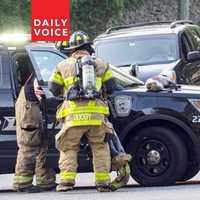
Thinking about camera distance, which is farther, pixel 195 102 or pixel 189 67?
pixel 189 67

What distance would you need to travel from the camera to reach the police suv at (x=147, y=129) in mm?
9930

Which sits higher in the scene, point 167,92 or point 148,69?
point 148,69

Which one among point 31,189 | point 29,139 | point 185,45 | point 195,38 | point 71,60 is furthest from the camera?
point 195,38

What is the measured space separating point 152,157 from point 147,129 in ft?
1.03

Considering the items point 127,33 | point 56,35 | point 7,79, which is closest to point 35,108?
point 7,79

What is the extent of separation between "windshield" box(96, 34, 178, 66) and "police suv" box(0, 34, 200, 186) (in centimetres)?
466

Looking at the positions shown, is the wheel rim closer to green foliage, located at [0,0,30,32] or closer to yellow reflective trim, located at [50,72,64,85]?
yellow reflective trim, located at [50,72,64,85]

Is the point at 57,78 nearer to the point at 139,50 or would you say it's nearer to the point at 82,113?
the point at 82,113

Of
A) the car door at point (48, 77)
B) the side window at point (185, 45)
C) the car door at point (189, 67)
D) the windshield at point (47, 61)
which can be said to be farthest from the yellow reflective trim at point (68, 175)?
the side window at point (185, 45)

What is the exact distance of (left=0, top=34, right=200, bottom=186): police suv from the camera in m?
9.93

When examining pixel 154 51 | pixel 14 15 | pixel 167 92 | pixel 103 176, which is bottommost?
pixel 103 176

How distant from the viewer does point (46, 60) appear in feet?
33.8

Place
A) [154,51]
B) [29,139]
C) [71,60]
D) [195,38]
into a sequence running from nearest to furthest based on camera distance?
[71,60] → [29,139] → [154,51] → [195,38]

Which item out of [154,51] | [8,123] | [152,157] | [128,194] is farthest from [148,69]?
[128,194]
